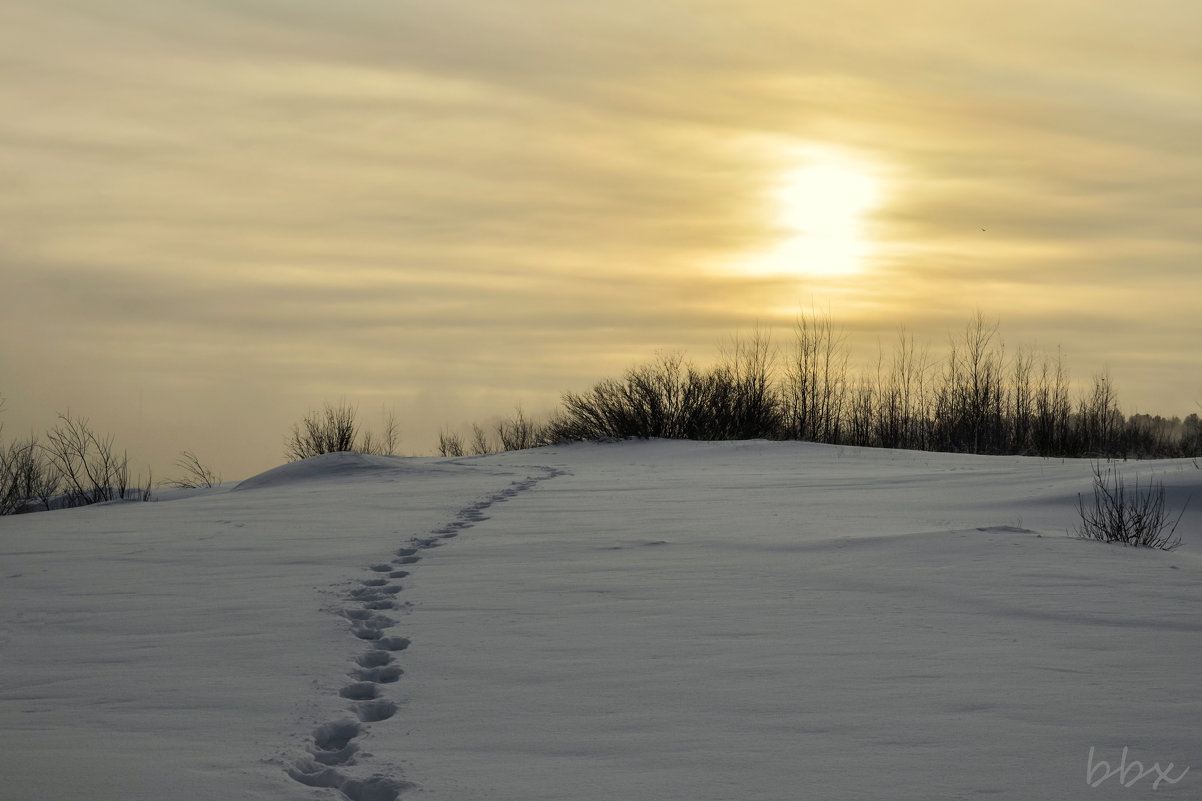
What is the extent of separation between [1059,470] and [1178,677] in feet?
25.0

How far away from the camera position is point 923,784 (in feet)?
7.55

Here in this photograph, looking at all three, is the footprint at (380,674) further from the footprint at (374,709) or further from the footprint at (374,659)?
the footprint at (374,709)

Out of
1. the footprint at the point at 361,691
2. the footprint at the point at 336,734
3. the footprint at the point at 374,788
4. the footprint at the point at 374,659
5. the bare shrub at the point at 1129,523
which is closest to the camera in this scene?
the footprint at the point at 374,788

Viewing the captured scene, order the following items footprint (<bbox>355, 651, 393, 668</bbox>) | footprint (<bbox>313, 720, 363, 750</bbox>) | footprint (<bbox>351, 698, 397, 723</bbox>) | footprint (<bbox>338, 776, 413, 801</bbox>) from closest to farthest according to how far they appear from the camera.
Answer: footprint (<bbox>338, 776, 413, 801</bbox>), footprint (<bbox>313, 720, 363, 750</bbox>), footprint (<bbox>351, 698, 397, 723</bbox>), footprint (<bbox>355, 651, 393, 668</bbox>)

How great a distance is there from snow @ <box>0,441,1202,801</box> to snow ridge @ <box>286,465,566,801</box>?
0.01 m

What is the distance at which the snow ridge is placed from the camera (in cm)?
234

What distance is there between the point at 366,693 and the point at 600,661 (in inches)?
30.2

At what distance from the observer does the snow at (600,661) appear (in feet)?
7.83

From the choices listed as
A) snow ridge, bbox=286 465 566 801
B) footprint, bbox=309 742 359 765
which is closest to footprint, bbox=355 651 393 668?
snow ridge, bbox=286 465 566 801

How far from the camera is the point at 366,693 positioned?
3.04 metres

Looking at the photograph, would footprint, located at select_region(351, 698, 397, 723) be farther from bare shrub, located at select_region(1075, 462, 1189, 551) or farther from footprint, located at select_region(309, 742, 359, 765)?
bare shrub, located at select_region(1075, 462, 1189, 551)

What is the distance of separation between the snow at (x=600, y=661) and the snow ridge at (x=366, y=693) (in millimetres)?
13

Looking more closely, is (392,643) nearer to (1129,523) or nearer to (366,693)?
(366,693)

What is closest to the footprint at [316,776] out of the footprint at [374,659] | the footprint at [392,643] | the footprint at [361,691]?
the footprint at [361,691]
